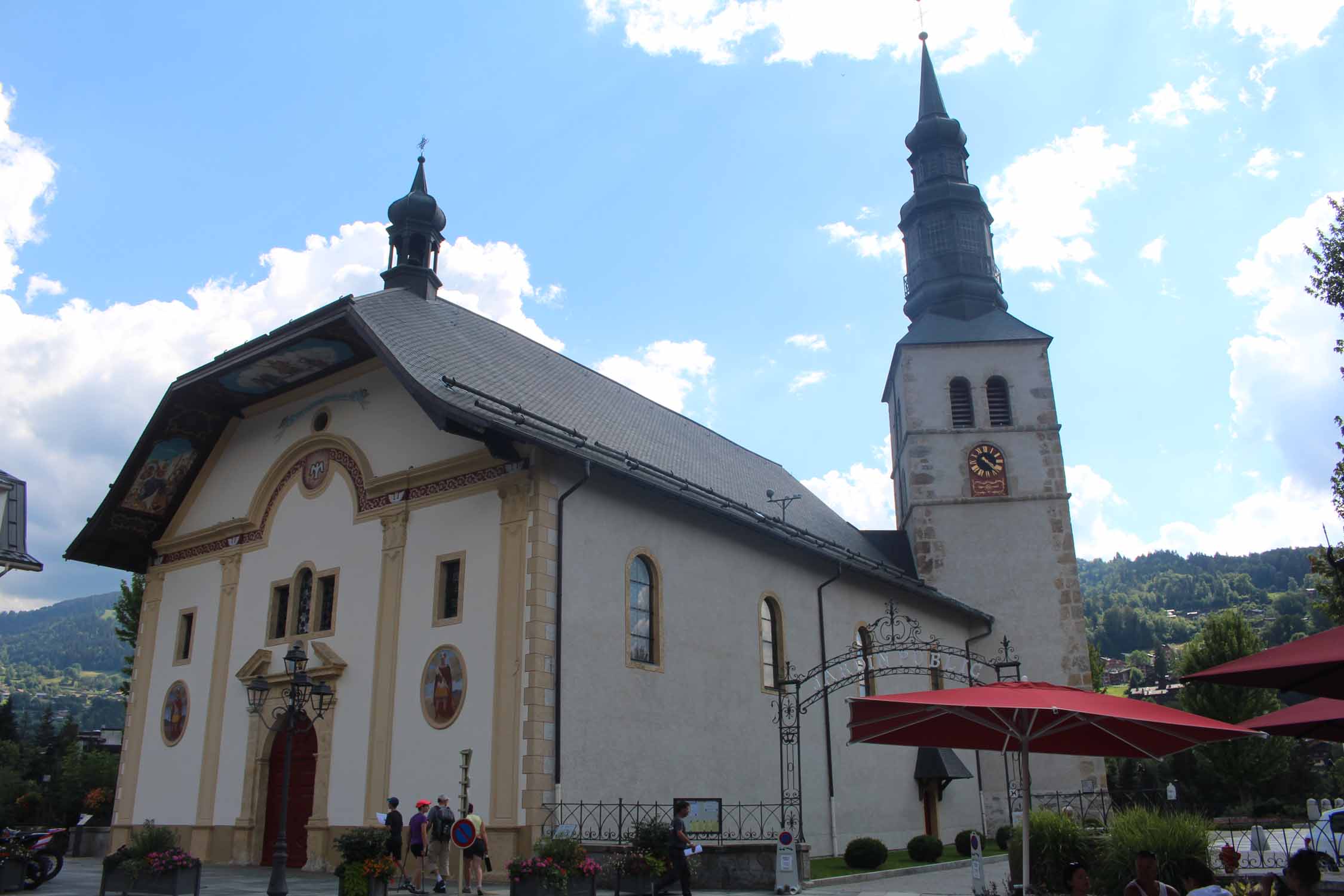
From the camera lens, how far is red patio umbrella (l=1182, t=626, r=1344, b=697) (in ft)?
26.2

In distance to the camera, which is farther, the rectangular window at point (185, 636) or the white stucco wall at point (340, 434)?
the rectangular window at point (185, 636)

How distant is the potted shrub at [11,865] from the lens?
618 inches

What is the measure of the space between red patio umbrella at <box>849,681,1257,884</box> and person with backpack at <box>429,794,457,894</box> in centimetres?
722

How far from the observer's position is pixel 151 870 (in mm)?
14898

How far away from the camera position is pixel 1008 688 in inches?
437

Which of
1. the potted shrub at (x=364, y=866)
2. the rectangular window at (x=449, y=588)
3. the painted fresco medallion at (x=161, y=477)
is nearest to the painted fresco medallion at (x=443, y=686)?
the rectangular window at (x=449, y=588)

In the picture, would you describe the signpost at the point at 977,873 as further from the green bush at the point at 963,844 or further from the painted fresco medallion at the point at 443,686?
the green bush at the point at 963,844

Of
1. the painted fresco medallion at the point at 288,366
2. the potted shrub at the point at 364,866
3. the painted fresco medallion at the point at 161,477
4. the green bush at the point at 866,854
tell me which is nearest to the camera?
the potted shrub at the point at 364,866

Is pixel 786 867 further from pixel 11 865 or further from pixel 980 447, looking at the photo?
pixel 980 447

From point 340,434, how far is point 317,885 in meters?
9.07

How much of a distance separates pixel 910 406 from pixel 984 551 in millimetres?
5574

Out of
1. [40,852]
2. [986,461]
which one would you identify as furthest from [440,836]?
[986,461]

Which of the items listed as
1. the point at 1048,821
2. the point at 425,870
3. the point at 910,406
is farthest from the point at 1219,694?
the point at 425,870

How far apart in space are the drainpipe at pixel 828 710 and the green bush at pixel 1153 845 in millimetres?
10392
